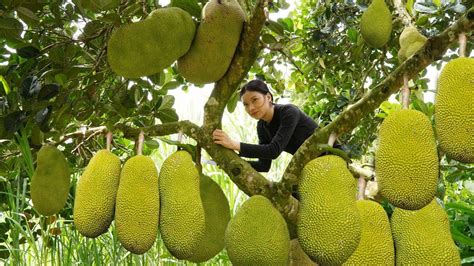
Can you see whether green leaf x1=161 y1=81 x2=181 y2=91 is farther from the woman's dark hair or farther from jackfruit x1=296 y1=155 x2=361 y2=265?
jackfruit x1=296 y1=155 x2=361 y2=265

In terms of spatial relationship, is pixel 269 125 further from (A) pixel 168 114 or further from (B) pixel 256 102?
(A) pixel 168 114

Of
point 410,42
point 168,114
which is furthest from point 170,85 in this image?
point 410,42

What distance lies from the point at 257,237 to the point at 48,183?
74cm

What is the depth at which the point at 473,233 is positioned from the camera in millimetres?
2400

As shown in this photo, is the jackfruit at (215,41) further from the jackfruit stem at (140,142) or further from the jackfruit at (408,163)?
the jackfruit at (408,163)

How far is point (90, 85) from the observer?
5.42 feet

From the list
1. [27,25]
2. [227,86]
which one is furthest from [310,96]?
[27,25]

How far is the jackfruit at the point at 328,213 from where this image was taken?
112cm

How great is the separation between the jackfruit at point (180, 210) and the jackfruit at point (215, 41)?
0.31m

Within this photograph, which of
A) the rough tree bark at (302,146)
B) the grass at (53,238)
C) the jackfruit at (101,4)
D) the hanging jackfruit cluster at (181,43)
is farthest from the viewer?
the grass at (53,238)

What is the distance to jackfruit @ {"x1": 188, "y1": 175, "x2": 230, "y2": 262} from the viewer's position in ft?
4.35

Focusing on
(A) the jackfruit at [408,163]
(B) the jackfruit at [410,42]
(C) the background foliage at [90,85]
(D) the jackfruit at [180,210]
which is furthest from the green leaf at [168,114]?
(A) the jackfruit at [408,163]

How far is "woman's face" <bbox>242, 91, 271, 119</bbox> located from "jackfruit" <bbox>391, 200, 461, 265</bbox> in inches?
52.3

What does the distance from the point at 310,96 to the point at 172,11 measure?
2.01 metres
